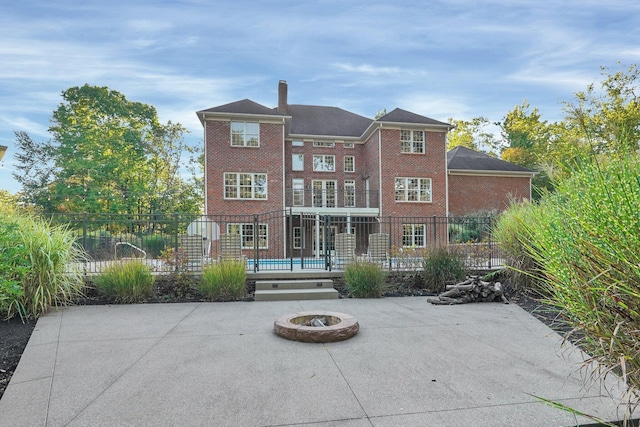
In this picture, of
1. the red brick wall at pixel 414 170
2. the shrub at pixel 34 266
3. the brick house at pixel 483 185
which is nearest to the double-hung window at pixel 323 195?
the red brick wall at pixel 414 170

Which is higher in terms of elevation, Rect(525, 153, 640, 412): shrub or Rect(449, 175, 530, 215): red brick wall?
Rect(449, 175, 530, 215): red brick wall

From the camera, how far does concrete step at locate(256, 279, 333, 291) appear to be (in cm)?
789

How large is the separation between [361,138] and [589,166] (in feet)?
66.9

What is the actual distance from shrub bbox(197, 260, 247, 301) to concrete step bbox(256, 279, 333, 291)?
55cm

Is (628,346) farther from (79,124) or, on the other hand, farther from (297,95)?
(79,124)

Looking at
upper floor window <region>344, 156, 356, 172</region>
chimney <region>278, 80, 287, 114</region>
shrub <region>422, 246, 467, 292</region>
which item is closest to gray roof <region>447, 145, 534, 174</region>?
upper floor window <region>344, 156, 356, 172</region>

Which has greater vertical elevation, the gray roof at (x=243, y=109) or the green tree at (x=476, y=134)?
the green tree at (x=476, y=134)

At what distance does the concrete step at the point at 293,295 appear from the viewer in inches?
289

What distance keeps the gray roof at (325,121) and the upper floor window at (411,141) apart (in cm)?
363

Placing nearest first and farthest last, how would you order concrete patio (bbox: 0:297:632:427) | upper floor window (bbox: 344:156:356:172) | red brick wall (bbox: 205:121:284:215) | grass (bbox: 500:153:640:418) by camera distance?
grass (bbox: 500:153:640:418)
concrete patio (bbox: 0:297:632:427)
red brick wall (bbox: 205:121:284:215)
upper floor window (bbox: 344:156:356:172)

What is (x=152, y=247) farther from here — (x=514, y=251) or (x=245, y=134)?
(x=245, y=134)

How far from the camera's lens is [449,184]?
21.2 meters

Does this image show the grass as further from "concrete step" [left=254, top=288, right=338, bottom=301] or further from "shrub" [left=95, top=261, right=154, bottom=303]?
"shrub" [left=95, top=261, right=154, bottom=303]

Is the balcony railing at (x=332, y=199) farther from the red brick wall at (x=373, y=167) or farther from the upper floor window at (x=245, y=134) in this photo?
the upper floor window at (x=245, y=134)
